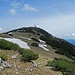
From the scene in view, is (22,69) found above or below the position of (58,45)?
below

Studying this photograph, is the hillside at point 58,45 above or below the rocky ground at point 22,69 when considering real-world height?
above

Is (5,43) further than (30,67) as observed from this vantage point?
Yes

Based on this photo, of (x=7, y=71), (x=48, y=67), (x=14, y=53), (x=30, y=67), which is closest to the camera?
(x=7, y=71)

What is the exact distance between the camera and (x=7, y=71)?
1551cm

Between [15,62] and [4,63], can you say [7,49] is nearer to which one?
[15,62]

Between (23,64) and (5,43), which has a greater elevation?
(5,43)

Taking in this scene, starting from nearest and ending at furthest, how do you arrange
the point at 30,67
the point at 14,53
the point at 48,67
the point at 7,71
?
the point at 7,71 → the point at 30,67 → the point at 48,67 → the point at 14,53

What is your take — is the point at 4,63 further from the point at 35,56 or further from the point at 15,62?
the point at 35,56

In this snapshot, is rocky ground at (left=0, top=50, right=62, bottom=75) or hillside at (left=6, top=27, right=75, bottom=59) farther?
hillside at (left=6, top=27, right=75, bottom=59)

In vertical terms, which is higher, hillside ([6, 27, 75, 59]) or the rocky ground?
hillside ([6, 27, 75, 59])

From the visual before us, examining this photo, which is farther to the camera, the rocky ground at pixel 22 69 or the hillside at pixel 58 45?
the hillside at pixel 58 45

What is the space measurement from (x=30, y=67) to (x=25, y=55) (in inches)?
63.2

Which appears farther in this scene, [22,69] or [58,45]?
[58,45]

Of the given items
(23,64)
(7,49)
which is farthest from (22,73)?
(7,49)
